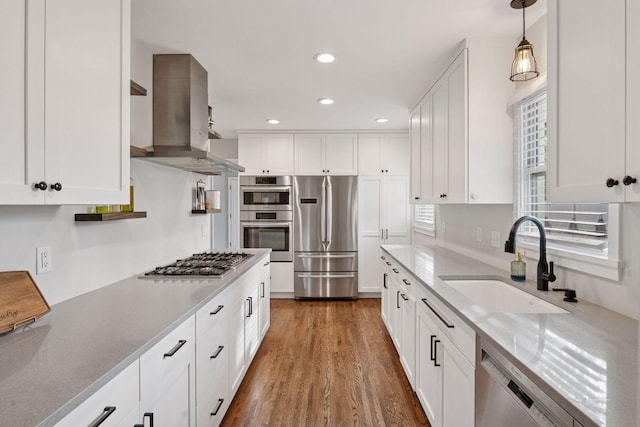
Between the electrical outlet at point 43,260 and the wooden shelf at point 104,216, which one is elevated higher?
the wooden shelf at point 104,216

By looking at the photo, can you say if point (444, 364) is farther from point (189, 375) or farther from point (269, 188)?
point (269, 188)

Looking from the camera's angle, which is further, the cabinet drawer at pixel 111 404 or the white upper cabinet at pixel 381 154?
the white upper cabinet at pixel 381 154

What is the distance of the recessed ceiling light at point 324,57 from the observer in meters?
2.61

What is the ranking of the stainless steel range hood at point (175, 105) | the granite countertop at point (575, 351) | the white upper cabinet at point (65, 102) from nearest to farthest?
the granite countertop at point (575, 351) → the white upper cabinet at point (65, 102) → the stainless steel range hood at point (175, 105)

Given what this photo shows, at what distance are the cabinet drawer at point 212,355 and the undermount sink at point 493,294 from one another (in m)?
1.37

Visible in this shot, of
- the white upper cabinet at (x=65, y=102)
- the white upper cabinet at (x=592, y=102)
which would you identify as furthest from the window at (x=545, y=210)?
the white upper cabinet at (x=65, y=102)

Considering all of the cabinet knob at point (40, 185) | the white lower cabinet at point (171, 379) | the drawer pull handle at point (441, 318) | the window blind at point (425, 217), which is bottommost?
the white lower cabinet at point (171, 379)

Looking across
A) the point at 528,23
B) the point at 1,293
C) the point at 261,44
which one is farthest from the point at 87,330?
the point at 528,23

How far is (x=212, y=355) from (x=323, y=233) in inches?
131

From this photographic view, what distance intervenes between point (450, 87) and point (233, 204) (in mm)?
4746

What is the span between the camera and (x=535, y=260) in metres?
2.14

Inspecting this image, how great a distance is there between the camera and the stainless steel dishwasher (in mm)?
953

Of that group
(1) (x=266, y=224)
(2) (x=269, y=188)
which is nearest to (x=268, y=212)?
(1) (x=266, y=224)

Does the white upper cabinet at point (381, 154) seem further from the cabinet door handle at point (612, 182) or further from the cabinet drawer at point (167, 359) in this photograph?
the cabinet door handle at point (612, 182)
